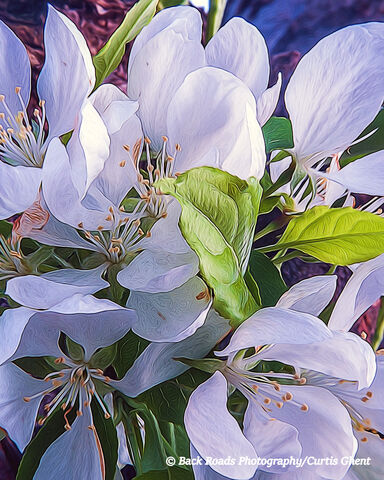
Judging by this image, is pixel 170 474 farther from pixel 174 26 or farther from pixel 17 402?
pixel 174 26

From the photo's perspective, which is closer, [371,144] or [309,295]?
[309,295]

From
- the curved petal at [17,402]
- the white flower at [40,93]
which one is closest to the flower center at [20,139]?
the white flower at [40,93]

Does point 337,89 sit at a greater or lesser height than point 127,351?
greater

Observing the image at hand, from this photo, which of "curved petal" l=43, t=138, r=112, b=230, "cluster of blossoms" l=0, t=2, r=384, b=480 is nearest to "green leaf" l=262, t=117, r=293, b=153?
"cluster of blossoms" l=0, t=2, r=384, b=480

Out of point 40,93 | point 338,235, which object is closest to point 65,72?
point 40,93

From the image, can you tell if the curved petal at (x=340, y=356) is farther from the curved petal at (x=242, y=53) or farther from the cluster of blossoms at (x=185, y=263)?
the curved petal at (x=242, y=53)

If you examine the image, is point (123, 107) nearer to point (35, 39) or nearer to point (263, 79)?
point (263, 79)

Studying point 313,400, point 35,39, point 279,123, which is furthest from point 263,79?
point 35,39
